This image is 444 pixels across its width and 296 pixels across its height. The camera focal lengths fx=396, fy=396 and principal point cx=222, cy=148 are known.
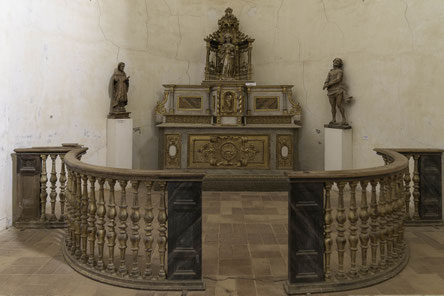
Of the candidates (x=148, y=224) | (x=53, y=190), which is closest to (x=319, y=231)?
(x=148, y=224)

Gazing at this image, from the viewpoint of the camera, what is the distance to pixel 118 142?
7723 mm

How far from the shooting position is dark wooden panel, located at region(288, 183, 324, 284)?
3238mm

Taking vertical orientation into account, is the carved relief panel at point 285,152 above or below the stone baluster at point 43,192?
above

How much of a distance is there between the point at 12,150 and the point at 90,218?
2452 millimetres

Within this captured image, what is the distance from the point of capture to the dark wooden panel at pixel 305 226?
324 centimetres

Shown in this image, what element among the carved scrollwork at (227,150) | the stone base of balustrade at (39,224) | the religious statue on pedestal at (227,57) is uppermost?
the religious statue on pedestal at (227,57)

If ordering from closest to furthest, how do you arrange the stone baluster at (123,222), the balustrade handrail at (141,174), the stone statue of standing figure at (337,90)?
the balustrade handrail at (141,174) < the stone baluster at (123,222) < the stone statue of standing figure at (337,90)

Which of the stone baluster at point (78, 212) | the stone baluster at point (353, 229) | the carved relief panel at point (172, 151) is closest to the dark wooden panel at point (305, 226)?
the stone baluster at point (353, 229)

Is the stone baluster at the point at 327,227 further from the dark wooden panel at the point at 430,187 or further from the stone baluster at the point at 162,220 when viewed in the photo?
the dark wooden panel at the point at 430,187

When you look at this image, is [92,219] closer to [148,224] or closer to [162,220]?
[148,224]

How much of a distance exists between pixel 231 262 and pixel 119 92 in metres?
4.75

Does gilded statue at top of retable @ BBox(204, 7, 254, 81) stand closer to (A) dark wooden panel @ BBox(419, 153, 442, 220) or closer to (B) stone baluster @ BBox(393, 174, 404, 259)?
(A) dark wooden panel @ BBox(419, 153, 442, 220)

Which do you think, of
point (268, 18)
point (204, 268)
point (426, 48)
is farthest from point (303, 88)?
point (204, 268)

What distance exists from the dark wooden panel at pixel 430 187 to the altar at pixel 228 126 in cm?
280
